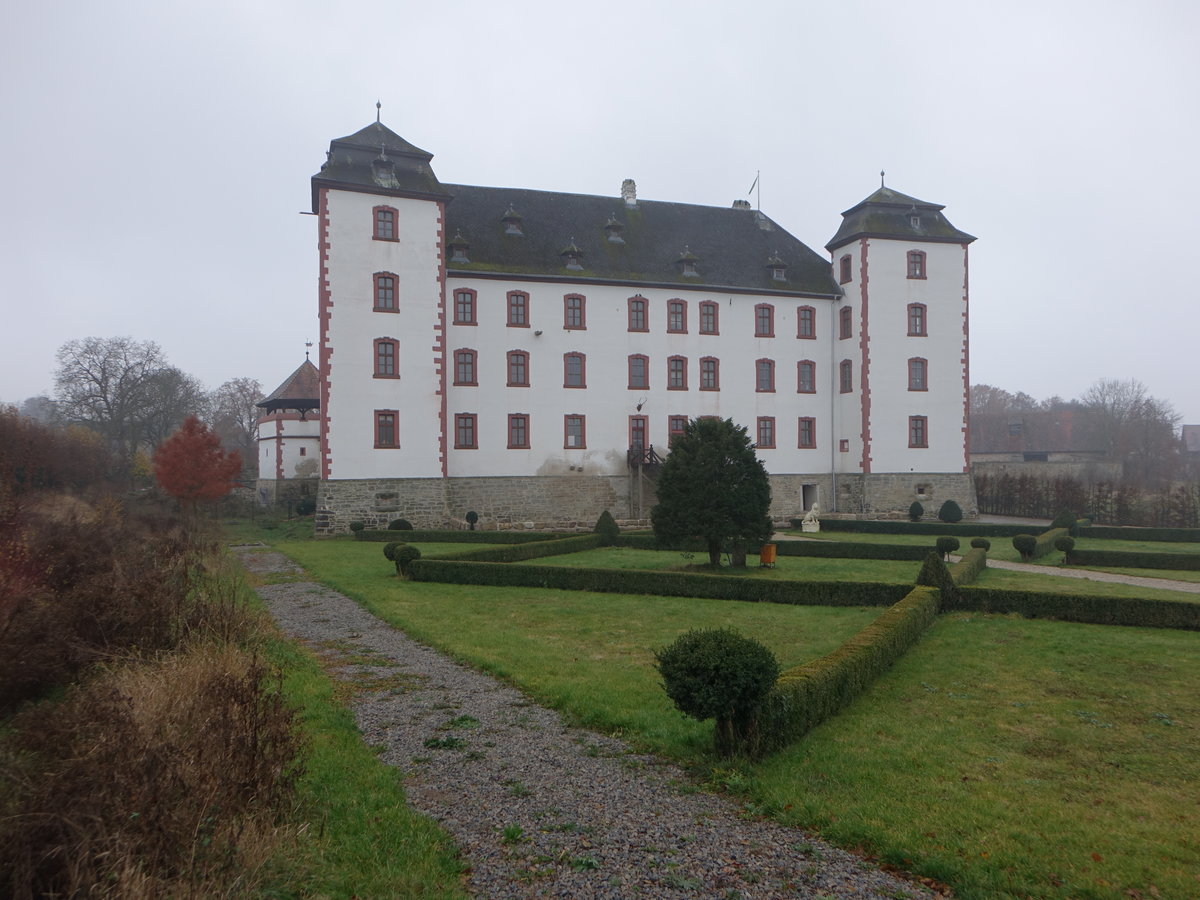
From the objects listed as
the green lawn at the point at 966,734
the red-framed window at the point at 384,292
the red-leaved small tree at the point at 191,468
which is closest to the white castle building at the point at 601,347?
the red-framed window at the point at 384,292

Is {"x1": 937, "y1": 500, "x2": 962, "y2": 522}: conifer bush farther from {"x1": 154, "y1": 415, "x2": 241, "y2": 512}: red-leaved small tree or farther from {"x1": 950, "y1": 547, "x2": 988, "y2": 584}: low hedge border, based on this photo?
{"x1": 154, "y1": 415, "x2": 241, "y2": 512}: red-leaved small tree

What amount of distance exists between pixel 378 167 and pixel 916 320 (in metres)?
22.0

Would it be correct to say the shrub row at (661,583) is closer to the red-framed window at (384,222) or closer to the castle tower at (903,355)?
the red-framed window at (384,222)

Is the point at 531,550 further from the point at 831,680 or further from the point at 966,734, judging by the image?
the point at 966,734

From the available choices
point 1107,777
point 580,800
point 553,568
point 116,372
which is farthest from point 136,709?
point 116,372

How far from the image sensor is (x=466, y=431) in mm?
29375

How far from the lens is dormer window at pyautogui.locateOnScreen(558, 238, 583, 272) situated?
30.9 metres

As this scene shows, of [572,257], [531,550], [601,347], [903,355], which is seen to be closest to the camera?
[531,550]

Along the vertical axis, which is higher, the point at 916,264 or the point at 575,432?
the point at 916,264

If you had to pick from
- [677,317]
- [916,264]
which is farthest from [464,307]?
[916,264]

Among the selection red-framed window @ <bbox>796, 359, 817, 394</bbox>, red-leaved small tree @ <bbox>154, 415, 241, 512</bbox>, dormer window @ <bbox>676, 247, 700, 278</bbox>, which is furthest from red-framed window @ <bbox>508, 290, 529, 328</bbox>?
red-leaved small tree @ <bbox>154, 415, 241, 512</bbox>

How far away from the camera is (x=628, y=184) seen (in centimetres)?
3500

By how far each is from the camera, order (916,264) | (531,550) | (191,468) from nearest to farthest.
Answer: (531,550) < (191,468) < (916,264)

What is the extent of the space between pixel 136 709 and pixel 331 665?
4395mm
